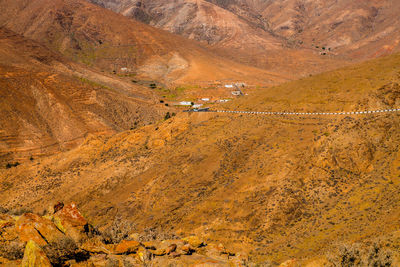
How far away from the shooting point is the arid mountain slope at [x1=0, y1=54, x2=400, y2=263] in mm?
13328

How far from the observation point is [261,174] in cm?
1753

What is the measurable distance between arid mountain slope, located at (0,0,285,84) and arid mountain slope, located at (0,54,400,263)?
49426 mm

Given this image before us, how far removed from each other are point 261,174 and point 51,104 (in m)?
39.3

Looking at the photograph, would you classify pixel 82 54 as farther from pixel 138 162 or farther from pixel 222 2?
pixel 222 2

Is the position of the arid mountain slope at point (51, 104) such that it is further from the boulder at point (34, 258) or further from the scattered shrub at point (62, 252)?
the boulder at point (34, 258)

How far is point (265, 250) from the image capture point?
12797 mm

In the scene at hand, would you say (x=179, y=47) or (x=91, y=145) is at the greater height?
(x=179, y=47)

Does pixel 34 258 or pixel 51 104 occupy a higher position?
pixel 34 258

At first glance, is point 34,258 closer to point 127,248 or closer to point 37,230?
point 37,230

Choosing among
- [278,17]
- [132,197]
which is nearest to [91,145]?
[132,197]

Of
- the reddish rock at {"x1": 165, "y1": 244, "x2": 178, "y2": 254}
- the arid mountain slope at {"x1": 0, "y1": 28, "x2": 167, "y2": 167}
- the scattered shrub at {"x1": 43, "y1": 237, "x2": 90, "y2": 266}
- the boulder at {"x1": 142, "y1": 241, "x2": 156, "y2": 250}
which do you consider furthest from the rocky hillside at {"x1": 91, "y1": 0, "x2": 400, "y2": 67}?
the scattered shrub at {"x1": 43, "y1": 237, "x2": 90, "y2": 266}

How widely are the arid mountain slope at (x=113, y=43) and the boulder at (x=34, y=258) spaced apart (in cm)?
6857

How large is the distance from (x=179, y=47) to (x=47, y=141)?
64691 mm

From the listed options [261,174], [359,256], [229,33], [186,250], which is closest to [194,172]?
[261,174]
